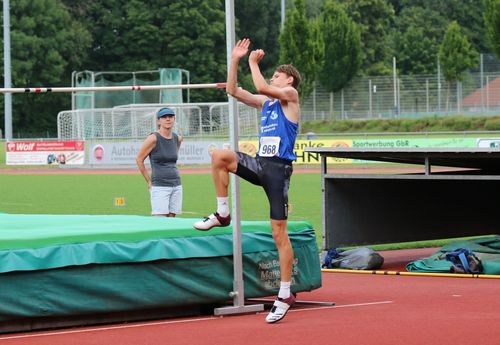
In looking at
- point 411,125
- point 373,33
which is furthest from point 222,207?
point 373,33

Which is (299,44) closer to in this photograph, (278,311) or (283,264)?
(283,264)

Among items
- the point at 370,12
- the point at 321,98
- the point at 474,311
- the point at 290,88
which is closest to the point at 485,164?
the point at 474,311

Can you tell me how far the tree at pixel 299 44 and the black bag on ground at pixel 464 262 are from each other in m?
43.7

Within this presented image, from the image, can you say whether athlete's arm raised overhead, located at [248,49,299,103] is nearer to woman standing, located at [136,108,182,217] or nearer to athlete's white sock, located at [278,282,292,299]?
athlete's white sock, located at [278,282,292,299]

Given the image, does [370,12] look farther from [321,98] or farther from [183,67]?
[321,98]

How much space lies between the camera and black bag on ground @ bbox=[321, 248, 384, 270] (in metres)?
12.5

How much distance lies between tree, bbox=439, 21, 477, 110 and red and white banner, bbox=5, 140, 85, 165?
2733cm

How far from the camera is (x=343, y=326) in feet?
25.6

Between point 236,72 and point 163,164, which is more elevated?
point 236,72

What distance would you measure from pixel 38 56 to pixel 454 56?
2706 centimetres

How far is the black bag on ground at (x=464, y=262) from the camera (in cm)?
1178

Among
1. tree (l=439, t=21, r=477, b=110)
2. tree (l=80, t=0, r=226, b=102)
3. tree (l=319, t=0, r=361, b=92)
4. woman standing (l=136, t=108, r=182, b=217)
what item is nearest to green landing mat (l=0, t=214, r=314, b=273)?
woman standing (l=136, t=108, r=182, b=217)

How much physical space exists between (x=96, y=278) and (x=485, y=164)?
865 centimetres

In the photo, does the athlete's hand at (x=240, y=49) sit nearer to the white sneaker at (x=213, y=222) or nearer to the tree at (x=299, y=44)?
the white sneaker at (x=213, y=222)
